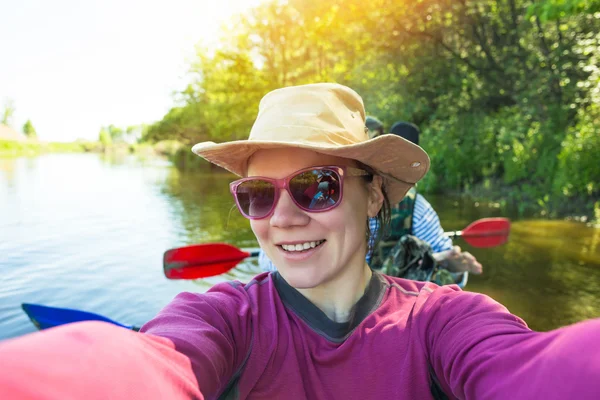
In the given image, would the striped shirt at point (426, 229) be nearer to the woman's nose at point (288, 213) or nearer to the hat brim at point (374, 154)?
the hat brim at point (374, 154)

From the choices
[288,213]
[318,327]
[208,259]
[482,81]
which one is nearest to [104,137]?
[482,81]

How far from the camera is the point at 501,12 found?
34.3 ft

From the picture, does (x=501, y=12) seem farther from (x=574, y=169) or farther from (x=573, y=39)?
(x=574, y=169)

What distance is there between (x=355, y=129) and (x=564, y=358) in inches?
31.6

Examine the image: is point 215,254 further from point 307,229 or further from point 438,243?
point 307,229

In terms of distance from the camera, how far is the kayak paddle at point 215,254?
436 centimetres

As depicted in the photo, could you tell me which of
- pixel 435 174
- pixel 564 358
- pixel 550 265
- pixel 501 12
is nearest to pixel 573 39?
pixel 501 12

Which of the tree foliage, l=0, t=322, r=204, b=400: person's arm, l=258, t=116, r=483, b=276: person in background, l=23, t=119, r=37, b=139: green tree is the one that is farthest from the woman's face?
l=23, t=119, r=37, b=139: green tree

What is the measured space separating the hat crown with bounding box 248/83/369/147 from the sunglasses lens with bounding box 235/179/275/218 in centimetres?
12

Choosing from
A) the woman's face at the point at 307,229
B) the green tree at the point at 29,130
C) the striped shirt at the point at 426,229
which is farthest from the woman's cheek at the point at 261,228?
the green tree at the point at 29,130

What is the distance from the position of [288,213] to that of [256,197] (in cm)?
11

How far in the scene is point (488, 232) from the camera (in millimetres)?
5008

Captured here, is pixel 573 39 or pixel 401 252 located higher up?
pixel 573 39

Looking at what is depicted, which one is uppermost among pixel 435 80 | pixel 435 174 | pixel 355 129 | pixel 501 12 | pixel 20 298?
pixel 501 12
